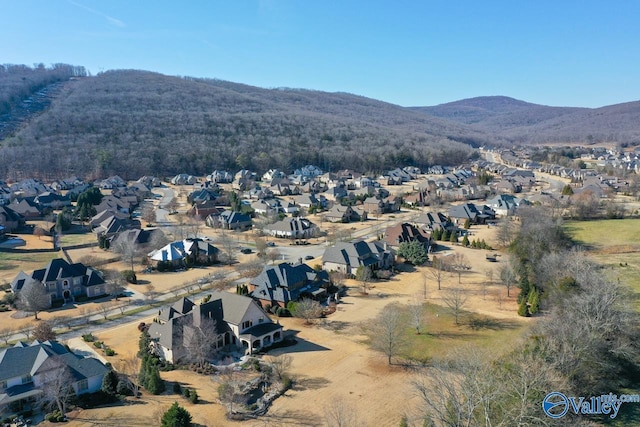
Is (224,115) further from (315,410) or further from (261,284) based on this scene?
(315,410)

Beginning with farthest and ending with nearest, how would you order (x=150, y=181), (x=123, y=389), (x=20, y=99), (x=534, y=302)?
(x=20, y=99) < (x=150, y=181) < (x=534, y=302) < (x=123, y=389)

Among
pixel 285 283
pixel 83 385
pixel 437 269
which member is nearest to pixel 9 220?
pixel 285 283

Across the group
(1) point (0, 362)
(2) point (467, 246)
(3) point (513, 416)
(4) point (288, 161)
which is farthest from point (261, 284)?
(4) point (288, 161)

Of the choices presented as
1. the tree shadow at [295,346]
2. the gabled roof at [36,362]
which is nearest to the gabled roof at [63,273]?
the gabled roof at [36,362]

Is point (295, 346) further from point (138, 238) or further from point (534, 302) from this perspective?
point (138, 238)

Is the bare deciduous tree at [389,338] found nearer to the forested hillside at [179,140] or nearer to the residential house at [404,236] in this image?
the residential house at [404,236]

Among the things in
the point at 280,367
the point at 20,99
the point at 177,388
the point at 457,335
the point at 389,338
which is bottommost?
the point at 457,335
